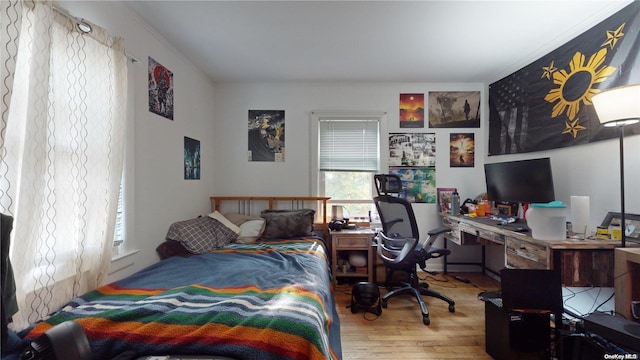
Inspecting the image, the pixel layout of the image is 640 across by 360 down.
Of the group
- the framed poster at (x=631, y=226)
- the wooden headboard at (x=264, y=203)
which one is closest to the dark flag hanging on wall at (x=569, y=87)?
the framed poster at (x=631, y=226)

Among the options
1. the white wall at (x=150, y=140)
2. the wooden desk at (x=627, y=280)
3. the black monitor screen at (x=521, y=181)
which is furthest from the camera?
the black monitor screen at (x=521, y=181)

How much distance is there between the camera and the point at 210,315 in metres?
1.12

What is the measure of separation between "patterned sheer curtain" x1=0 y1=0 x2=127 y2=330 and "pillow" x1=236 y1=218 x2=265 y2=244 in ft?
4.42

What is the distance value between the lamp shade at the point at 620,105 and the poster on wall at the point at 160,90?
130 inches

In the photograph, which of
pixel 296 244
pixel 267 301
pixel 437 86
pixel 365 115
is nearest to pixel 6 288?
pixel 267 301

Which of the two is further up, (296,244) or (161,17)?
(161,17)

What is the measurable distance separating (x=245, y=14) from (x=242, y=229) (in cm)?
217

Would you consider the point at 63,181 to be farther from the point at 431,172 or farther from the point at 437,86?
the point at 437,86

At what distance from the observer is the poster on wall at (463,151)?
321cm

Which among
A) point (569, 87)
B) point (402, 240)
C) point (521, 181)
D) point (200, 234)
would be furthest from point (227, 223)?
point (569, 87)

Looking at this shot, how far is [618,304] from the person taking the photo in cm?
138

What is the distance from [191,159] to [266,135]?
100cm

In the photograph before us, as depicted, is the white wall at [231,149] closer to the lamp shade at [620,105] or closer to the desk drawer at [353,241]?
the lamp shade at [620,105]

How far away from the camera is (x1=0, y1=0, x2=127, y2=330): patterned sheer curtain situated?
1067mm
